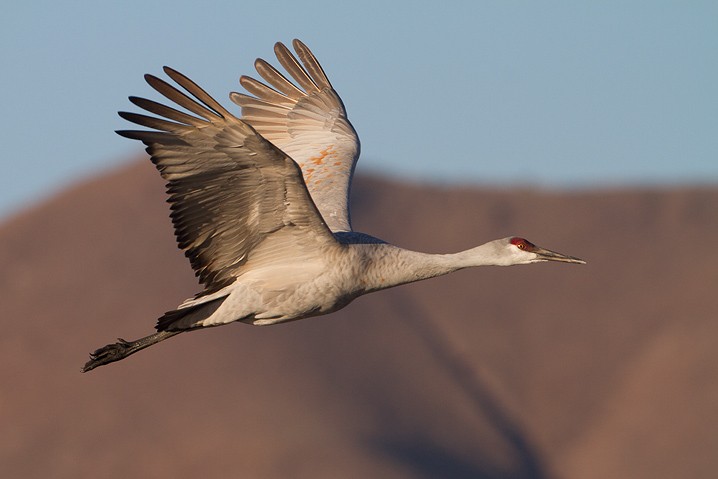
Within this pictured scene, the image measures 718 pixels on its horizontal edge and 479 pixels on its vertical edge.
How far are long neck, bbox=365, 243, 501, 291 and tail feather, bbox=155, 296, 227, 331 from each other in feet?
4.89

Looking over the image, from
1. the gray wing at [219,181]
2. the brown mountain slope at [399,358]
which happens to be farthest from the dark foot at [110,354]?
the brown mountain slope at [399,358]

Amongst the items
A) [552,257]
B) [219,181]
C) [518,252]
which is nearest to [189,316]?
[219,181]

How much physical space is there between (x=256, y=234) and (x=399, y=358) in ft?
178

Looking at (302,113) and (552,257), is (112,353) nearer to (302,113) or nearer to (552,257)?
(302,113)

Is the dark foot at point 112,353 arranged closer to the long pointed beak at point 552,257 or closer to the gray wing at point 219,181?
the gray wing at point 219,181

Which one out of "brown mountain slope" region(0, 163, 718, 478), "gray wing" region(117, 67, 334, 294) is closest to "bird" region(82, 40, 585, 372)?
"gray wing" region(117, 67, 334, 294)

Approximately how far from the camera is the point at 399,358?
67.1 meters

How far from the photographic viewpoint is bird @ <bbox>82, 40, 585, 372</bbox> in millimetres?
11938

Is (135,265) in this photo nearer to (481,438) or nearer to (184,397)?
(184,397)

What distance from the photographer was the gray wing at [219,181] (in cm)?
1186

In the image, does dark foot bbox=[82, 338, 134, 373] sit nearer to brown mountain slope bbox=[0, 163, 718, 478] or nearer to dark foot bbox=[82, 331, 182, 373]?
dark foot bbox=[82, 331, 182, 373]

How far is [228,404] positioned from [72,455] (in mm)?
6710

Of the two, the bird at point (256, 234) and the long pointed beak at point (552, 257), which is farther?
the long pointed beak at point (552, 257)

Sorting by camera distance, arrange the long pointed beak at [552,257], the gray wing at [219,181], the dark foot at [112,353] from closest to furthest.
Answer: the gray wing at [219,181] < the long pointed beak at [552,257] < the dark foot at [112,353]
